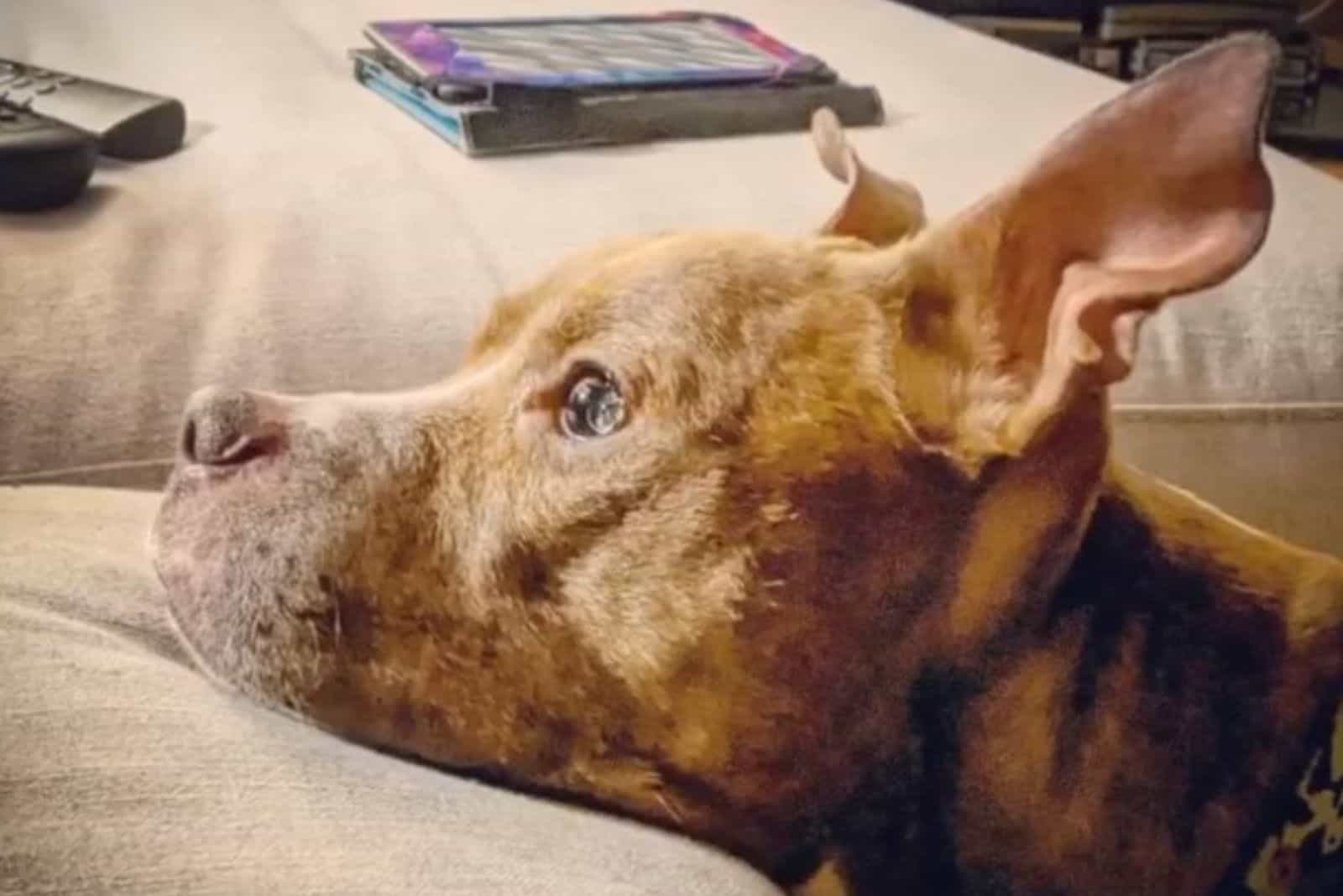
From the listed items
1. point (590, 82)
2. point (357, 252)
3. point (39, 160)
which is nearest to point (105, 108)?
point (39, 160)

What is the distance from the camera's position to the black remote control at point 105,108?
154cm

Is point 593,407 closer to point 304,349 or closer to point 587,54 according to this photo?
point 304,349

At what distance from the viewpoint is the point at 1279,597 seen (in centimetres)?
99

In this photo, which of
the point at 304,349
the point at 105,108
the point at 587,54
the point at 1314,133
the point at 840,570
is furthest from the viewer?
the point at 1314,133

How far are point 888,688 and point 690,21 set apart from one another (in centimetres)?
118

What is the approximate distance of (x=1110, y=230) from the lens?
0.92 m

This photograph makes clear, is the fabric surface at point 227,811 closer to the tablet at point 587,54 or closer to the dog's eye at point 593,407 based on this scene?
the dog's eye at point 593,407

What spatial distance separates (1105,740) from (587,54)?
3.20ft

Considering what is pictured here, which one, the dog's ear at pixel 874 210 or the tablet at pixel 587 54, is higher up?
the dog's ear at pixel 874 210

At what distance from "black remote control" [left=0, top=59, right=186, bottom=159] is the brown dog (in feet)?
2.10

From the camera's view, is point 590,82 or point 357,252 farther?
point 590,82

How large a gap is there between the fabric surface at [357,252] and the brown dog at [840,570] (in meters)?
0.36

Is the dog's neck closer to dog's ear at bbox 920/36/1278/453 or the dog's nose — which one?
dog's ear at bbox 920/36/1278/453

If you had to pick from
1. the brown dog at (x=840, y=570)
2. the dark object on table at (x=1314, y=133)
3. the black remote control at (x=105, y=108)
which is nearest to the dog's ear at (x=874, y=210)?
the brown dog at (x=840, y=570)
